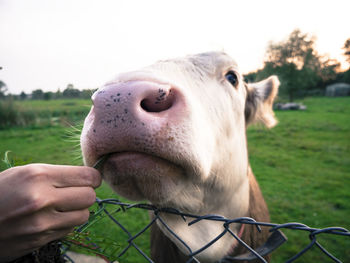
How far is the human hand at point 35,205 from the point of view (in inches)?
25.1

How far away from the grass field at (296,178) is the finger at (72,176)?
0.36 metres

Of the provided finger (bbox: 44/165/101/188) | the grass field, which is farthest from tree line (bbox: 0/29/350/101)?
finger (bbox: 44/165/101/188)

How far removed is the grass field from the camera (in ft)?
12.4

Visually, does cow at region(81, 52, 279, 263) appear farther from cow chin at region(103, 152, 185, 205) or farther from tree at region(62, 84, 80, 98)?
tree at region(62, 84, 80, 98)

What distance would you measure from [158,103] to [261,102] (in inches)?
71.7

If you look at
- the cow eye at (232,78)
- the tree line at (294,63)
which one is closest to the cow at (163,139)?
the cow eye at (232,78)

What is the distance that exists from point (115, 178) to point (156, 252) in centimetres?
146

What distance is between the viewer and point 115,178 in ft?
3.34

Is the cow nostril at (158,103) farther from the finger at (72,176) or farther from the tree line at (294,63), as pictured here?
the tree line at (294,63)

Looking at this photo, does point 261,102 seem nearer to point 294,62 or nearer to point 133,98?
point 133,98

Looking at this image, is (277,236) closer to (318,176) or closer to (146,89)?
(146,89)

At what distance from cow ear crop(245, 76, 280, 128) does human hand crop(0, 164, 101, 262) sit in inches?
81.1

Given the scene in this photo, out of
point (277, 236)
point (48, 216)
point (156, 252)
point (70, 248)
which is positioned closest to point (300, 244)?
point (156, 252)

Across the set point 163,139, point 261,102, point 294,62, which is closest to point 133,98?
point 163,139
